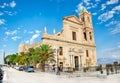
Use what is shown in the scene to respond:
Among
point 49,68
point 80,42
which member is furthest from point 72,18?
point 49,68

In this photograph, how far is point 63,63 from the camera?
39.5m

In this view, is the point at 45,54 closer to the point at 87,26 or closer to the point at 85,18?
the point at 87,26

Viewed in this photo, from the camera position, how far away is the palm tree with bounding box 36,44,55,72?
33.7m

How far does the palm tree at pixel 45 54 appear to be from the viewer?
33688mm

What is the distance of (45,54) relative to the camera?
3381 cm

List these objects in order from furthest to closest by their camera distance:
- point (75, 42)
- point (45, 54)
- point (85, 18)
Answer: point (85, 18)
point (75, 42)
point (45, 54)

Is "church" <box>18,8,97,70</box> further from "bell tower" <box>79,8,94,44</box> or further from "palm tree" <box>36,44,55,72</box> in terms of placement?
"palm tree" <box>36,44,55,72</box>

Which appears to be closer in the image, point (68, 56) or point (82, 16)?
point (68, 56)

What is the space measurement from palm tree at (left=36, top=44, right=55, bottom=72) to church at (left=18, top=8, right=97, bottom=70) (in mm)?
1984

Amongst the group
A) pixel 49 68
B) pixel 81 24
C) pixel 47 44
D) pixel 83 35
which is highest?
pixel 81 24

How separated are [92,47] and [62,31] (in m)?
12.3

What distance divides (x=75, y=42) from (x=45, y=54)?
1237 centimetres

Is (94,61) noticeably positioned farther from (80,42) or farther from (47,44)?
(47,44)

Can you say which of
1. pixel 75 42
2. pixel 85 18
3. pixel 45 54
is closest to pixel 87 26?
pixel 85 18
